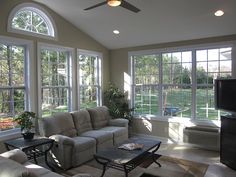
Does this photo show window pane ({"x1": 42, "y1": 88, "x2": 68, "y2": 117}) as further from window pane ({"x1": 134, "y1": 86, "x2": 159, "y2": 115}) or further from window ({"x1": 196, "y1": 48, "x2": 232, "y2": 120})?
window ({"x1": 196, "y1": 48, "x2": 232, "y2": 120})

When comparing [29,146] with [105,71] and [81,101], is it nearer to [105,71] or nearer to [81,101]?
[81,101]

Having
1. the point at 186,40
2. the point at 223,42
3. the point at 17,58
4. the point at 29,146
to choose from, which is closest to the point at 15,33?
the point at 17,58

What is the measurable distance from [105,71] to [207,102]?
290 centimetres

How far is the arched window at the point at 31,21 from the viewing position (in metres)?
4.04

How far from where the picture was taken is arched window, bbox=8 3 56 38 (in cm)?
404

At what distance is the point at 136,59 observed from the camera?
6.00 meters

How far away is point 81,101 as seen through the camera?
557cm

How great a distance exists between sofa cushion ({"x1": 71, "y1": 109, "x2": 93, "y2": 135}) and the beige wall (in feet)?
4.93

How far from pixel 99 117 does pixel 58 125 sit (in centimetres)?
124

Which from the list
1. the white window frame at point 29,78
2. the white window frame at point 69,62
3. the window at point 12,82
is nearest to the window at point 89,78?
the white window frame at point 69,62

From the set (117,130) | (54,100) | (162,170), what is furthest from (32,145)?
(162,170)

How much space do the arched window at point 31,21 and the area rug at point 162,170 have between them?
2.81 meters

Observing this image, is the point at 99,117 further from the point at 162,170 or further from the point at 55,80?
the point at 162,170

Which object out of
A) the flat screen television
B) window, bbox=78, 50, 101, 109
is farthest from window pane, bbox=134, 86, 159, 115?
the flat screen television
